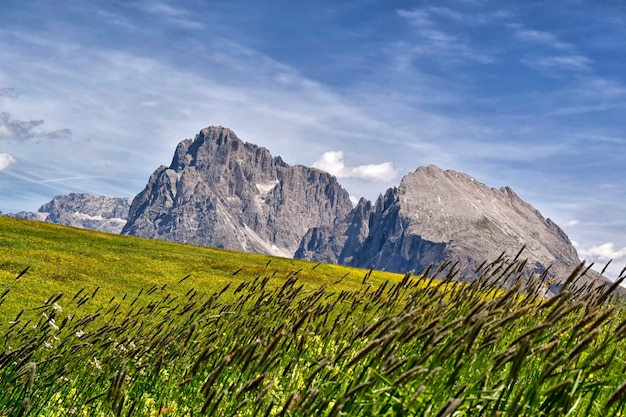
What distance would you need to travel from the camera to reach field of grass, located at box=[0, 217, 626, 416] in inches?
153

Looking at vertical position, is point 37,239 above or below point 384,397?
below

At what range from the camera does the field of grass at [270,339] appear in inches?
153

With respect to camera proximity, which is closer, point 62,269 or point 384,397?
point 384,397

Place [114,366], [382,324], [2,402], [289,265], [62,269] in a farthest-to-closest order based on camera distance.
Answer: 1. [289,265]
2. [62,269]
3. [114,366]
4. [2,402]
5. [382,324]

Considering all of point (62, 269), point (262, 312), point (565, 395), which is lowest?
point (62, 269)

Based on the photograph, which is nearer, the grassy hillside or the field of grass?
the field of grass

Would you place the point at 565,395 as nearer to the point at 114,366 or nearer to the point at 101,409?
the point at 101,409

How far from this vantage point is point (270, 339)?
663 centimetres

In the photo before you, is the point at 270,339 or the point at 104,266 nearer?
the point at 270,339

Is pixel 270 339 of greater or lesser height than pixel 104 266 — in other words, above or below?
above

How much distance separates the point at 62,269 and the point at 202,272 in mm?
10589

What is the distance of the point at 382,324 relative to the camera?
14.3ft

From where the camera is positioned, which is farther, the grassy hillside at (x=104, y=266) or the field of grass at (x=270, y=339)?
the grassy hillside at (x=104, y=266)

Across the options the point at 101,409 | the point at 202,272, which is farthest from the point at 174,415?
the point at 202,272
